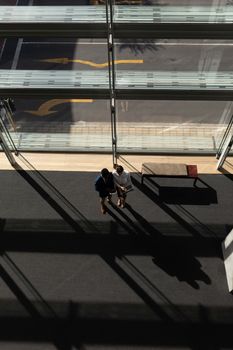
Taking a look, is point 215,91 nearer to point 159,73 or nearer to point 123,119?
point 159,73

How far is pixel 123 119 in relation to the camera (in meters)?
Result: 9.59

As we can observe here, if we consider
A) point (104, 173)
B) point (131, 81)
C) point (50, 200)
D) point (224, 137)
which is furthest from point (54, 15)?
point (224, 137)

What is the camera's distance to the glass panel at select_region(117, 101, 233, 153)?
31.6ft

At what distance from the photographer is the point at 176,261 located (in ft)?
26.5

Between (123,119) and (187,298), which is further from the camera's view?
(123,119)

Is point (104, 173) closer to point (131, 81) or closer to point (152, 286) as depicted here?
point (131, 81)

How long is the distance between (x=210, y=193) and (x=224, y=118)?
194cm

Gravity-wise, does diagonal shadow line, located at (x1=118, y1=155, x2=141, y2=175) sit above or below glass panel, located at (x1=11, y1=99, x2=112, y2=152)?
Answer: below

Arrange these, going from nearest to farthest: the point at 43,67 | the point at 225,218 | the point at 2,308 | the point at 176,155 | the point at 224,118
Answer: the point at 2,308 → the point at 225,218 → the point at 224,118 → the point at 176,155 → the point at 43,67

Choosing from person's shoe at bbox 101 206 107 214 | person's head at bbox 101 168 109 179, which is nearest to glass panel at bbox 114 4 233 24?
person's head at bbox 101 168 109 179

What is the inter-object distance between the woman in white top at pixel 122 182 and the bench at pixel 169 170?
860 mm

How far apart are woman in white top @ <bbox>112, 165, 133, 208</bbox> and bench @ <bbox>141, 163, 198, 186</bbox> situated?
2.82 ft

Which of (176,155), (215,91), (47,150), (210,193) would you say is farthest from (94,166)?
(215,91)

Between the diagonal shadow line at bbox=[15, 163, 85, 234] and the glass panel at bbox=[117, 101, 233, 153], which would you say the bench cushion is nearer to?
the glass panel at bbox=[117, 101, 233, 153]
